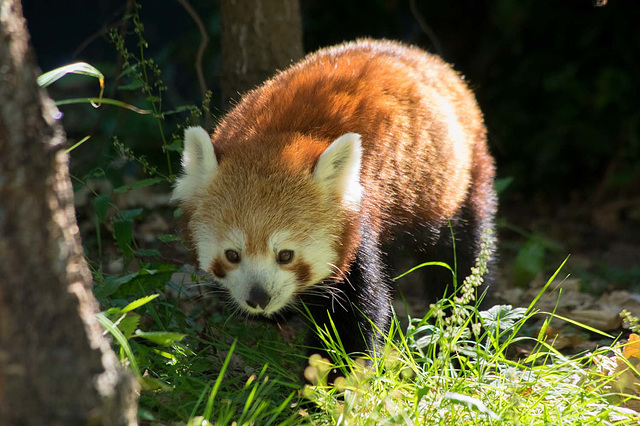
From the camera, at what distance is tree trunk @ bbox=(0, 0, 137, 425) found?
1.77m

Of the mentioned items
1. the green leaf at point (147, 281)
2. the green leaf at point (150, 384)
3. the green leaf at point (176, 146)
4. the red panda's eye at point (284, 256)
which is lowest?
the green leaf at point (147, 281)

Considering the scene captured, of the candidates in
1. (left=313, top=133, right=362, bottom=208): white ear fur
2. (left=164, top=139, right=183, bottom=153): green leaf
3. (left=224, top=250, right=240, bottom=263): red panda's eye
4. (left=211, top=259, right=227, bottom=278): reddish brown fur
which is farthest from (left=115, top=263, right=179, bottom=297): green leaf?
(left=313, top=133, right=362, bottom=208): white ear fur

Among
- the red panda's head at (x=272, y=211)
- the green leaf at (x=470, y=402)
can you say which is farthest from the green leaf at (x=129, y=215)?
the green leaf at (x=470, y=402)

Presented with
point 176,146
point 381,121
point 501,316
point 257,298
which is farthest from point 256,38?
point 501,316

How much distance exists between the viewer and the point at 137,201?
19.6 feet

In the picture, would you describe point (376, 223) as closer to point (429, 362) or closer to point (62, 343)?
point (429, 362)

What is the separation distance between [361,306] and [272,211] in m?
0.61

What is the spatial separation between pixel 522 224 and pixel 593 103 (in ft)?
4.39

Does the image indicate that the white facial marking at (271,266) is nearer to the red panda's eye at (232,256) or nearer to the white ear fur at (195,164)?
the red panda's eye at (232,256)

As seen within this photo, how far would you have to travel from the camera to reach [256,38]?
4.35 m

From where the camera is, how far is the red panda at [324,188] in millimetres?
3008

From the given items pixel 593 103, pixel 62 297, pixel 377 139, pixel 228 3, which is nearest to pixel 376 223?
pixel 377 139

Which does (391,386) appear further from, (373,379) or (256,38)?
(256,38)

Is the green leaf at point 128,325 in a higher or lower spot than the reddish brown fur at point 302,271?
higher
